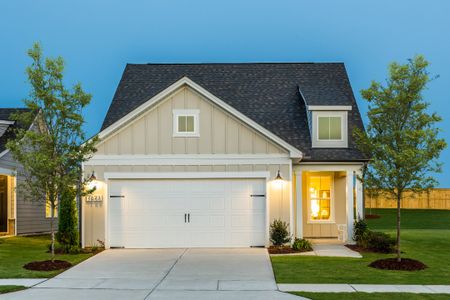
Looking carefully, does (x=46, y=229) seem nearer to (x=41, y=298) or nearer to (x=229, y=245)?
(x=229, y=245)

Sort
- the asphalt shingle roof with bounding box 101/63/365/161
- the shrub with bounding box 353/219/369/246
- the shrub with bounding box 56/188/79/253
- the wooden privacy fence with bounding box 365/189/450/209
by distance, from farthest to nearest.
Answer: the wooden privacy fence with bounding box 365/189/450/209
the asphalt shingle roof with bounding box 101/63/365/161
the shrub with bounding box 353/219/369/246
the shrub with bounding box 56/188/79/253

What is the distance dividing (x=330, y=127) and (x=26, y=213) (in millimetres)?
14903

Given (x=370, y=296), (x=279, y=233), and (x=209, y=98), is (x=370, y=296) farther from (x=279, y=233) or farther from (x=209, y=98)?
(x=209, y=98)

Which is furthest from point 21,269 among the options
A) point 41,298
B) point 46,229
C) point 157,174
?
point 46,229

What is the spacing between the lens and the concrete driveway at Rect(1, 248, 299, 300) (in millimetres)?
12312

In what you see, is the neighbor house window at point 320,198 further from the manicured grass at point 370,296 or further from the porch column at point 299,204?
the manicured grass at point 370,296

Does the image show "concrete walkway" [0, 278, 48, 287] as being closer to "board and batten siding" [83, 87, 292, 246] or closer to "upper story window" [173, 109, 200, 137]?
"board and batten siding" [83, 87, 292, 246]

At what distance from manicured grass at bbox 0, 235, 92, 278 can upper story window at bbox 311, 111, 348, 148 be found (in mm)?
9437

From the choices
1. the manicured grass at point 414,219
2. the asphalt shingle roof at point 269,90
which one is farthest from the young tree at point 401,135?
the manicured grass at point 414,219

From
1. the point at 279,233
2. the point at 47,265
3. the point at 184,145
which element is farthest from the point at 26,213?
the point at 279,233

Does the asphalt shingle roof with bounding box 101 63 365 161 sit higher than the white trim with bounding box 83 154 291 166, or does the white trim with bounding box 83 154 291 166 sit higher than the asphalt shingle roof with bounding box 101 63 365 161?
the asphalt shingle roof with bounding box 101 63 365 161

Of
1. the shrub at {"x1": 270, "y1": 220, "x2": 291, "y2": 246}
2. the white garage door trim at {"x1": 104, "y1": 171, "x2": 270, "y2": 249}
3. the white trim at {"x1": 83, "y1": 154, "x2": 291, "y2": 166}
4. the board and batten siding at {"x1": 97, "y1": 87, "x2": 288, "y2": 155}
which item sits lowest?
the shrub at {"x1": 270, "y1": 220, "x2": 291, "y2": 246}

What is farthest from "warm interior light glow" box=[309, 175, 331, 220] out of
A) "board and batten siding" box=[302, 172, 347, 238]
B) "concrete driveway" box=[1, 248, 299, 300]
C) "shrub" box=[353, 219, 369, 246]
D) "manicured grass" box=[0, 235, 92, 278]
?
"manicured grass" box=[0, 235, 92, 278]

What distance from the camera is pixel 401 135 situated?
53.8 feet
